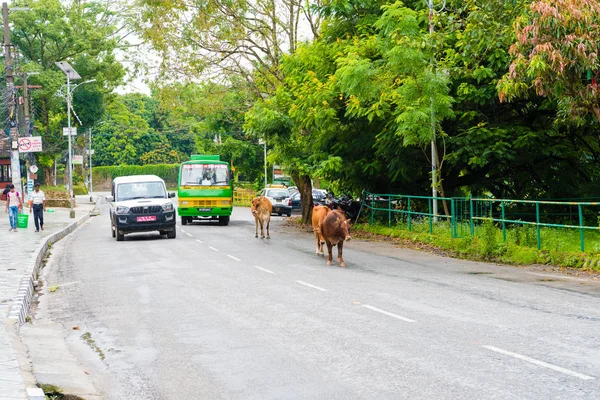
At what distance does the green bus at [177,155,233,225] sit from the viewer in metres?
35.0

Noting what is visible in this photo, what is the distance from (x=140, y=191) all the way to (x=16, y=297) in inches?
593

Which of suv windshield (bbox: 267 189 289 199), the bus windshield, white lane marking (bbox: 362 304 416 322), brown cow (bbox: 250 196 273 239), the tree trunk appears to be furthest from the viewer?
suv windshield (bbox: 267 189 289 199)

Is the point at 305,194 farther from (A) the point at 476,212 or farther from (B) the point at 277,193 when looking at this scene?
(A) the point at 476,212

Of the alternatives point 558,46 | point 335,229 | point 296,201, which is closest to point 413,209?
point 335,229

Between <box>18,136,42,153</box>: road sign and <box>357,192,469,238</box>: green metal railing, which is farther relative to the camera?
<box>18,136,42,153</box>: road sign

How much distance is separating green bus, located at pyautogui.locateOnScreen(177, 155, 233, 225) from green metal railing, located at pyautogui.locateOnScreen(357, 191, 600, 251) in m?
7.38

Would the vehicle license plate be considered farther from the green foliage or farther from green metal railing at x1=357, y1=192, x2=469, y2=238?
the green foliage

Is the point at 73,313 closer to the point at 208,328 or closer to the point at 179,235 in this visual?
the point at 208,328

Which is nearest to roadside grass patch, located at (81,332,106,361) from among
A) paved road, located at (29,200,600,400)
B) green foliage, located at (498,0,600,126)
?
paved road, located at (29,200,600,400)

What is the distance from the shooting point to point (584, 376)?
6.93m

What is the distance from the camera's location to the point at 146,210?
85.0 ft

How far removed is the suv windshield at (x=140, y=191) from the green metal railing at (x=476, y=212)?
26.3 ft

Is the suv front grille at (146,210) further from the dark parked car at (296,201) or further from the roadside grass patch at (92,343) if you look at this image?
the dark parked car at (296,201)

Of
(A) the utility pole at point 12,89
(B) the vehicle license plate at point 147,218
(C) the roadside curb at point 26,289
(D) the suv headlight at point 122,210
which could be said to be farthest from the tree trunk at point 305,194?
(C) the roadside curb at point 26,289
